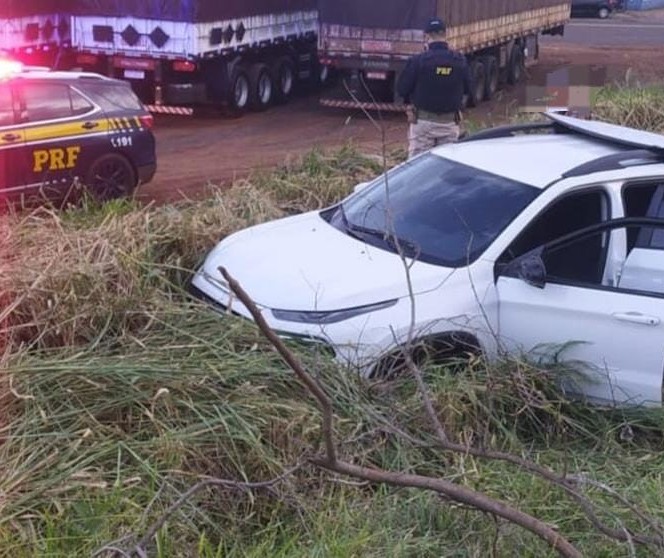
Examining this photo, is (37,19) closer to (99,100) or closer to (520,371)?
(99,100)

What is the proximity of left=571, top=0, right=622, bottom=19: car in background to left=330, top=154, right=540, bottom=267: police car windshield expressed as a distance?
40.6 m

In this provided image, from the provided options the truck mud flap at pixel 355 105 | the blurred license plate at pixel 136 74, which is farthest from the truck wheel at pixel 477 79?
the blurred license plate at pixel 136 74

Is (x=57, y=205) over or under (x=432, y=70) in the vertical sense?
under

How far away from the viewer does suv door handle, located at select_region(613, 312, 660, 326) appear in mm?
5604

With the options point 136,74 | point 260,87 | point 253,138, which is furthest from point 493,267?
point 260,87

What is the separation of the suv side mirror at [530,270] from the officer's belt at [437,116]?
5689 millimetres

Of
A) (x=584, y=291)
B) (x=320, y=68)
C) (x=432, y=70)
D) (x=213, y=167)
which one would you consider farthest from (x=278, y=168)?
(x=320, y=68)

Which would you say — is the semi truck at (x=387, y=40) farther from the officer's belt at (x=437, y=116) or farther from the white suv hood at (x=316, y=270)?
the white suv hood at (x=316, y=270)

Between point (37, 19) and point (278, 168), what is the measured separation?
→ 793 cm

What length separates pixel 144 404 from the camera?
15.2 ft

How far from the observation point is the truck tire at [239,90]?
1786cm

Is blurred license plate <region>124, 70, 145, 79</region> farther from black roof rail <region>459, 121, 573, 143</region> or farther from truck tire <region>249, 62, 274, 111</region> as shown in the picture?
black roof rail <region>459, 121, 573, 143</region>

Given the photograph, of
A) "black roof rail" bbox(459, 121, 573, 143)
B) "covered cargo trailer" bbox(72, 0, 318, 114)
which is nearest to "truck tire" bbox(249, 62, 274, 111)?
"covered cargo trailer" bbox(72, 0, 318, 114)

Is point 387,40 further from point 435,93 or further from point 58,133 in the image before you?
point 58,133
